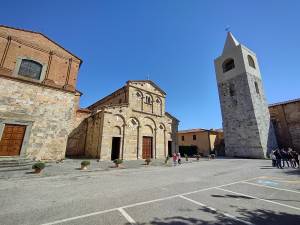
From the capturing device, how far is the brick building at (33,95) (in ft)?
47.4

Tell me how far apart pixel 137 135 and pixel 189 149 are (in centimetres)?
1970

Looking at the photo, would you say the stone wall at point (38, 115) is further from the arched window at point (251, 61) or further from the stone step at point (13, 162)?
the arched window at point (251, 61)

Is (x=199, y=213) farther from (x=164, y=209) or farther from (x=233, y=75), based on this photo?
(x=233, y=75)

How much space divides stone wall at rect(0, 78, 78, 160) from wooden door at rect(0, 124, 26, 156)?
1.39 feet

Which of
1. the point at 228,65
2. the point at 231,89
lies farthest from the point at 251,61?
the point at 231,89

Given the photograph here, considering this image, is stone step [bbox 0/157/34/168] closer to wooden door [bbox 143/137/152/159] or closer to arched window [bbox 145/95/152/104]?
wooden door [bbox 143/137/152/159]

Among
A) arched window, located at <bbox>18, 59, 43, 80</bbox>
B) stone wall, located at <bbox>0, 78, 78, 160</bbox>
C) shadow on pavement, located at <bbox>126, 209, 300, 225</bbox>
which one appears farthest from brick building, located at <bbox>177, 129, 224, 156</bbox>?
arched window, located at <bbox>18, 59, 43, 80</bbox>

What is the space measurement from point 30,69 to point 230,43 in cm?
3679

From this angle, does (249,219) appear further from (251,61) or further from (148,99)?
(251,61)

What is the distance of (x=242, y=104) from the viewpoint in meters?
29.8

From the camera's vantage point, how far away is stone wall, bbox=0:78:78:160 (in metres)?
14.5

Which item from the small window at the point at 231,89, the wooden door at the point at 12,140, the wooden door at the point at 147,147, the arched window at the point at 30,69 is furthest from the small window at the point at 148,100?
the small window at the point at 231,89

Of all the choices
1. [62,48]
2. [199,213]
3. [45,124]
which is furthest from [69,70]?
[199,213]

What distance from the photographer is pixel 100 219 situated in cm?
437
